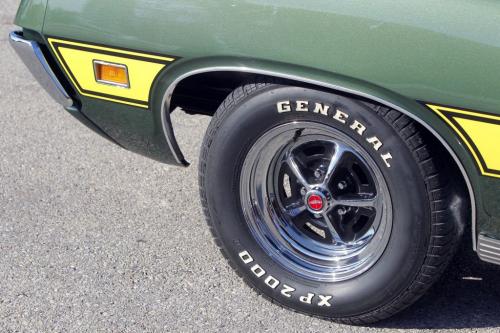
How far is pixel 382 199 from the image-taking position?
9.74ft

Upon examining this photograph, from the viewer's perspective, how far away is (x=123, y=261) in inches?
139

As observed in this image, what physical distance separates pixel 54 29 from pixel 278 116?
927 mm

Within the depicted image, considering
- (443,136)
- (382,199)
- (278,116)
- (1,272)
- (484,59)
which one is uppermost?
(484,59)

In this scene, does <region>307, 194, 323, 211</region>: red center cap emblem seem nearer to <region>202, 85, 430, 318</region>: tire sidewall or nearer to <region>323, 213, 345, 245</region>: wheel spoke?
<region>323, 213, 345, 245</region>: wheel spoke

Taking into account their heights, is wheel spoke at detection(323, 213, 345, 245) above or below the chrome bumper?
below

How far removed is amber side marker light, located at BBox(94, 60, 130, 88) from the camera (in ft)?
10.1

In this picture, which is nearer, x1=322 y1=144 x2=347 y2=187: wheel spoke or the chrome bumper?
x1=322 y1=144 x2=347 y2=187: wheel spoke

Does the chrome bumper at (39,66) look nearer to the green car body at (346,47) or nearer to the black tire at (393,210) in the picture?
the green car body at (346,47)

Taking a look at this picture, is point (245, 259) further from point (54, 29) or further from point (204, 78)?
point (54, 29)

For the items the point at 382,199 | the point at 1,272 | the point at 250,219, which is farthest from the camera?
the point at 1,272

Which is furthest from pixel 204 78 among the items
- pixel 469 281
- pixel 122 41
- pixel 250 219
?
pixel 469 281

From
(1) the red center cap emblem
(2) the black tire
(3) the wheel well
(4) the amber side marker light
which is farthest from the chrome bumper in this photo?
(1) the red center cap emblem

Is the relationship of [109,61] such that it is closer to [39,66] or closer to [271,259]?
[39,66]

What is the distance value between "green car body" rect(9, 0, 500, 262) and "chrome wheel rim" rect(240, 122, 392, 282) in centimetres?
33
